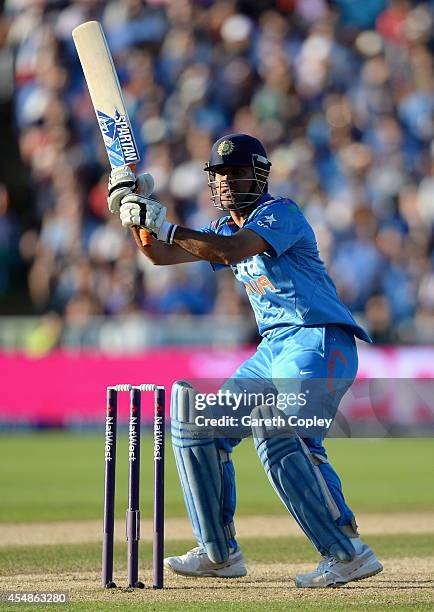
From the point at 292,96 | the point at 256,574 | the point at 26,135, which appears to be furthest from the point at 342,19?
the point at 256,574

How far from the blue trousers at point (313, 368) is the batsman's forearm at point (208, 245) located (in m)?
0.61

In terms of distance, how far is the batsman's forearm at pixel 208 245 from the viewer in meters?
5.18

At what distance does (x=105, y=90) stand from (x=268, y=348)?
1491 mm

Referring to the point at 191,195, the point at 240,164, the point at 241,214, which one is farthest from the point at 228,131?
the point at 240,164

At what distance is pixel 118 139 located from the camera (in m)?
5.83

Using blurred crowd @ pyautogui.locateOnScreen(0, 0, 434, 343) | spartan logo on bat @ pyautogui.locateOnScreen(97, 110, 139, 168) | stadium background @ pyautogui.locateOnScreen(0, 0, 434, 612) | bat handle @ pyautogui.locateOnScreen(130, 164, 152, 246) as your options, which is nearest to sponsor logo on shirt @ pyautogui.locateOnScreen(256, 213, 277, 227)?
bat handle @ pyautogui.locateOnScreen(130, 164, 152, 246)

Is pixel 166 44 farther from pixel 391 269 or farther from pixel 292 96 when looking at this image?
pixel 391 269

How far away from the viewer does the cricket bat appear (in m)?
5.82

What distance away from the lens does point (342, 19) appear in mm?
17562

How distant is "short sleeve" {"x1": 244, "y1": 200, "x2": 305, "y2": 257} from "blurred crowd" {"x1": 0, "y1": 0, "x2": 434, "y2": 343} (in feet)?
29.8

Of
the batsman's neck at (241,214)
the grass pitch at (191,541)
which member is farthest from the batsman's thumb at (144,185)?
the grass pitch at (191,541)

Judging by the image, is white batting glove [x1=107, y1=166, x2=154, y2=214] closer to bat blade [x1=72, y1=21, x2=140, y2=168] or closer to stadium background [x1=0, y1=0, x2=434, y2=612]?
bat blade [x1=72, y1=21, x2=140, y2=168]

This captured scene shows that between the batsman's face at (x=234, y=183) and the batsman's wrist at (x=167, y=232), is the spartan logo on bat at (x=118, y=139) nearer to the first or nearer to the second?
the batsman's face at (x=234, y=183)

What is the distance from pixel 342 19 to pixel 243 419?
42.8ft
